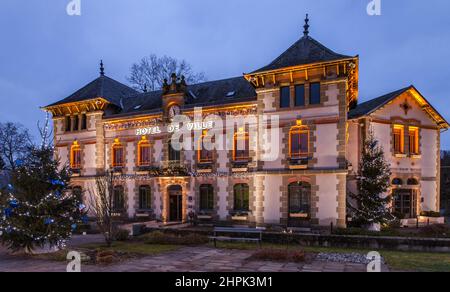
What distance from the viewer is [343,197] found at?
1883 cm

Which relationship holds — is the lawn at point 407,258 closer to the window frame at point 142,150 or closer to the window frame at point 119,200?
the window frame at point 142,150

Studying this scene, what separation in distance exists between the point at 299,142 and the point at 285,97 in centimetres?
285

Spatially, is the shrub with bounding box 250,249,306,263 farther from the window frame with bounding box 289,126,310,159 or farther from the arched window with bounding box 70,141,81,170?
the arched window with bounding box 70,141,81,170

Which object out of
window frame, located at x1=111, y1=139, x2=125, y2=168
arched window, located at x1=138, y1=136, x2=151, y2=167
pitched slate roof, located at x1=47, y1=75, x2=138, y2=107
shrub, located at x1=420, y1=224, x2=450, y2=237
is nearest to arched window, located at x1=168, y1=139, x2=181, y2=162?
arched window, located at x1=138, y1=136, x2=151, y2=167

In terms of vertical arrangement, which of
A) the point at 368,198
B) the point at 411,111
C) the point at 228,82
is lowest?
the point at 368,198

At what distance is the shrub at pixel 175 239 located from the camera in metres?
15.9

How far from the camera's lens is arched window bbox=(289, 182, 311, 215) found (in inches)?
783

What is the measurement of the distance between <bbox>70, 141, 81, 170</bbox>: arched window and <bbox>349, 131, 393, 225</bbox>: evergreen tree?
2067 cm

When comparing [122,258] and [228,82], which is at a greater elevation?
[228,82]

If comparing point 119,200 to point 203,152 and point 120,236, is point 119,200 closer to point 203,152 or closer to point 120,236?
point 203,152

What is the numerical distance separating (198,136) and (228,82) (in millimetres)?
4979

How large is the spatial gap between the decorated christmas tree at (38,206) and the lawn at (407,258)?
664 centimetres
